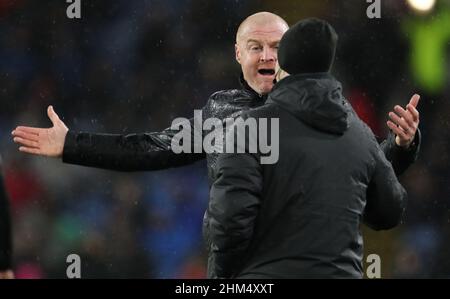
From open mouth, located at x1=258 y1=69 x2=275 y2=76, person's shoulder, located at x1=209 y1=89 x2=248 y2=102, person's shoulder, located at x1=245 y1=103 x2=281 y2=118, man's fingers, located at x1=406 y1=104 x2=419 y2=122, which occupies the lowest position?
person's shoulder, located at x1=245 y1=103 x2=281 y2=118

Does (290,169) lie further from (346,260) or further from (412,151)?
(412,151)

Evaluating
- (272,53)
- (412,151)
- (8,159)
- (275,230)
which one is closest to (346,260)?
(275,230)

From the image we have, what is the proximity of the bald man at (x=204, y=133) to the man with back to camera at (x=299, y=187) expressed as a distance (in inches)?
30.7

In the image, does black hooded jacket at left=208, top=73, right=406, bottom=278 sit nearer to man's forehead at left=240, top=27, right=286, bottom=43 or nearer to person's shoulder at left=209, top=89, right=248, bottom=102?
person's shoulder at left=209, top=89, right=248, bottom=102

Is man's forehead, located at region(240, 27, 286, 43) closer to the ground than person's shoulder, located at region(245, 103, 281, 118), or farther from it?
farther from it

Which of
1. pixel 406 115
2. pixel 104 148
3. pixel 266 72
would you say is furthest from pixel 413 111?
pixel 104 148

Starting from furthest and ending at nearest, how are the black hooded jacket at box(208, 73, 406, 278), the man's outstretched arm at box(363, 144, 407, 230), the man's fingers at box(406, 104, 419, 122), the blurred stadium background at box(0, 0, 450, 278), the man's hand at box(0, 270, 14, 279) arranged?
the blurred stadium background at box(0, 0, 450, 278), the man's fingers at box(406, 104, 419, 122), the man's outstretched arm at box(363, 144, 407, 230), the black hooded jacket at box(208, 73, 406, 278), the man's hand at box(0, 270, 14, 279)

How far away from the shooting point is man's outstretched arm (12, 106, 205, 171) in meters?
2.88

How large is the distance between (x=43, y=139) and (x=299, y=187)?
1.15 meters

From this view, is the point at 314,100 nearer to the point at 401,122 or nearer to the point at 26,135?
the point at 401,122

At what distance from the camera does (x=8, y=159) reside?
499 cm

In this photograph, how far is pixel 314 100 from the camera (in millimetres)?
2047

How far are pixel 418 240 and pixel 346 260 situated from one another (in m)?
3.05

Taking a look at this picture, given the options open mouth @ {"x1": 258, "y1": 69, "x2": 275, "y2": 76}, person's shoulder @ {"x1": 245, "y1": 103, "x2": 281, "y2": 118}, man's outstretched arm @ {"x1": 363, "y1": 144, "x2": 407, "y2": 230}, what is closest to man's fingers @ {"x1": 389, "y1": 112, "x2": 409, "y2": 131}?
open mouth @ {"x1": 258, "y1": 69, "x2": 275, "y2": 76}
